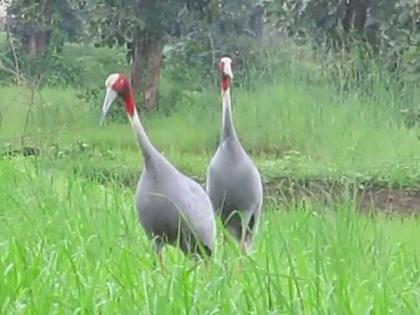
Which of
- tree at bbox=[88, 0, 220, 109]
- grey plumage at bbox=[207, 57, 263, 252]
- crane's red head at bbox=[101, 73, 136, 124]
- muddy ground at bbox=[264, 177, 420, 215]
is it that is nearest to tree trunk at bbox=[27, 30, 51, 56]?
tree at bbox=[88, 0, 220, 109]

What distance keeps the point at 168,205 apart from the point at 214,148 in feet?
26.4

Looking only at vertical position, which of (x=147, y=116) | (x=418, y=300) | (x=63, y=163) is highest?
(x=418, y=300)

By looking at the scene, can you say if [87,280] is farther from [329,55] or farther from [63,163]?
[329,55]

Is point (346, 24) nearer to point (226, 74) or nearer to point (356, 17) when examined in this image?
point (356, 17)

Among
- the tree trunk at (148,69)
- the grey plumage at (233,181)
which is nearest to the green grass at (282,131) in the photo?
the tree trunk at (148,69)

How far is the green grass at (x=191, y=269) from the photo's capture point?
4195 millimetres

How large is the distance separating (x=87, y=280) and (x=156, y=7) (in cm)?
1093

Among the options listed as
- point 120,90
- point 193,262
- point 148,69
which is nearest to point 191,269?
point 193,262

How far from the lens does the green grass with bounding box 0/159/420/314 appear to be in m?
4.20

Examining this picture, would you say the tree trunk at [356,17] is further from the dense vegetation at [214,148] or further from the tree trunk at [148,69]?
the tree trunk at [148,69]

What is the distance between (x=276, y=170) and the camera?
11.7 metres

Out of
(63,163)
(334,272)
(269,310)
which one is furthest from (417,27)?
(269,310)

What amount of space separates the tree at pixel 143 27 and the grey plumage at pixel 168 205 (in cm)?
931

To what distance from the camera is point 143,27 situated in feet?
49.7
